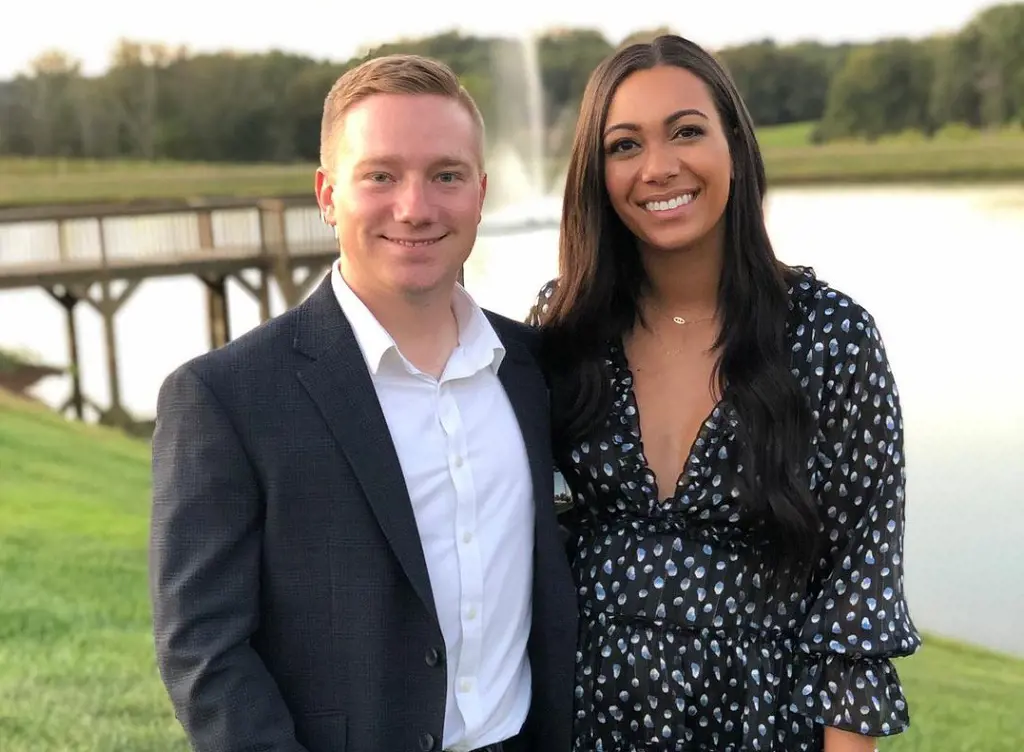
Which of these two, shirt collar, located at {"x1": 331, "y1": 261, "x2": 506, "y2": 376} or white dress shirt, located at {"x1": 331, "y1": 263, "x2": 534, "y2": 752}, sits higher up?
shirt collar, located at {"x1": 331, "y1": 261, "x2": 506, "y2": 376}

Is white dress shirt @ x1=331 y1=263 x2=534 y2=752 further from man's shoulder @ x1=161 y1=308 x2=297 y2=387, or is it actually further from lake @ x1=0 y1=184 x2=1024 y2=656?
lake @ x1=0 y1=184 x2=1024 y2=656

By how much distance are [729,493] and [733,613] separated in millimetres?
208

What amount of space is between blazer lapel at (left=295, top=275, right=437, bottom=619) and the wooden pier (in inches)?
402

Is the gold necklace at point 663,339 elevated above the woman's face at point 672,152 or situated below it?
below

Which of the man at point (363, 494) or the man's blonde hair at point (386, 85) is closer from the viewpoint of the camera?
the man at point (363, 494)

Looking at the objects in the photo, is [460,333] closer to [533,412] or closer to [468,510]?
[533,412]

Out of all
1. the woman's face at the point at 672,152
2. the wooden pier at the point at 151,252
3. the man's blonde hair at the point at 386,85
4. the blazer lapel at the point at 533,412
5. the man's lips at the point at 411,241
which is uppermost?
the man's blonde hair at the point at 386,85

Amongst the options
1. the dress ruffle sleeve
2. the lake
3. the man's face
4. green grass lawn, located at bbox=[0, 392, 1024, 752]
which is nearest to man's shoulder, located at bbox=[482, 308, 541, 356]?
the man's face

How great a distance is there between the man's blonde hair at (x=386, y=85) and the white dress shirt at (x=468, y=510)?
9.0 inches

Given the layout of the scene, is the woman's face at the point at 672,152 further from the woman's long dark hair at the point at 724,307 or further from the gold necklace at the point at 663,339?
the gold necklace at the point at 663,339

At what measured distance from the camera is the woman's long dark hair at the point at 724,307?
181 centimetres

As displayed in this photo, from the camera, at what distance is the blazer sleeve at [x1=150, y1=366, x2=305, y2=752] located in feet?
4.90

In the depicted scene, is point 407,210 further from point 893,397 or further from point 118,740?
point 118,740

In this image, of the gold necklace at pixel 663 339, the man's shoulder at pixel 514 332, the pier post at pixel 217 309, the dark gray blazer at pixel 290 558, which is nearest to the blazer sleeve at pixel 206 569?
the dark gray blazer at pixel 290 558
